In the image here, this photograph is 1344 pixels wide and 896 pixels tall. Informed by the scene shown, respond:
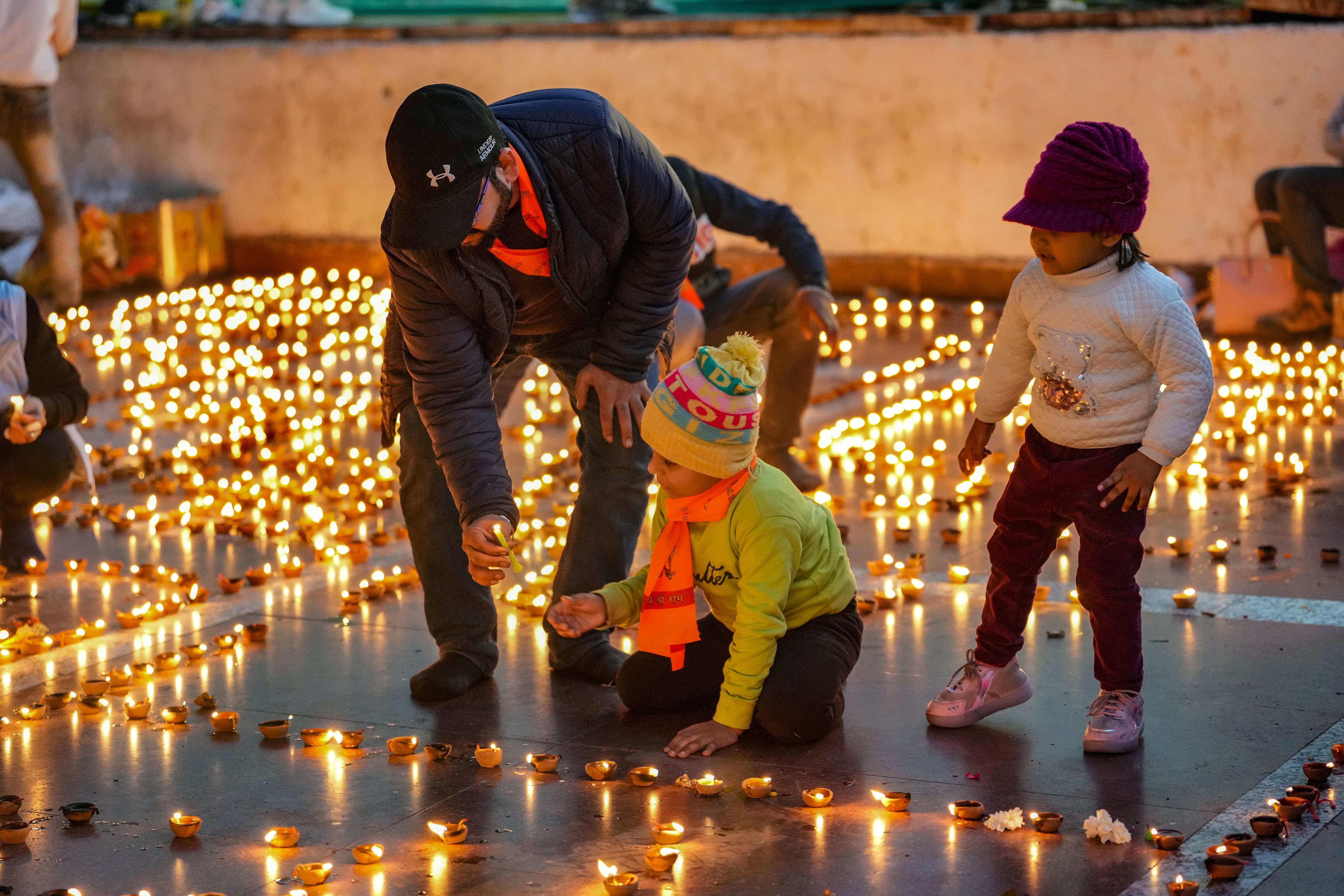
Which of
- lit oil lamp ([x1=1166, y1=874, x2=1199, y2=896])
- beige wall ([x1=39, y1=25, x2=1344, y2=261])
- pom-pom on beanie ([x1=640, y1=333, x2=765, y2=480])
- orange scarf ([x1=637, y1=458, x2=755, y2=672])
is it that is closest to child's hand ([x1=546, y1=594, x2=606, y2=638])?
orange scarf ([x1=637, y1=458, x2=755, y2=672])

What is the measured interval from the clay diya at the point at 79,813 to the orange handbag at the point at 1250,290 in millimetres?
6736

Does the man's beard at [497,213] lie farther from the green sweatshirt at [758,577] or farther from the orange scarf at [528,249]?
the green sweatshirt at [758,577]

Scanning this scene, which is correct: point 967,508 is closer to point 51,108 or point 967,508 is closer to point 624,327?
point 624,327

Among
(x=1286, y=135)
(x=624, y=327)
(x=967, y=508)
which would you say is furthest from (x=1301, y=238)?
(x=624, y=327)

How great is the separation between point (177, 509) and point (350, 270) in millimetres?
5816

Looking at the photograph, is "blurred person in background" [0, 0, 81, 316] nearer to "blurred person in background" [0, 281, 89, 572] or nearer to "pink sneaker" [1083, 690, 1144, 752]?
"blurred person in background" [0, 281, 89, 572]

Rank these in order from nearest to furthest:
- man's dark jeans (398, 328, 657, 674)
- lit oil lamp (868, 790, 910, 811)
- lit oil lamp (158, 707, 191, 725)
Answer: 1. lit oil lamp (868, 790, 910, 811)
2. lit oil lamp (158, 707, 191, 725)
3. man's dark jeans (398, 328, 657, 674)

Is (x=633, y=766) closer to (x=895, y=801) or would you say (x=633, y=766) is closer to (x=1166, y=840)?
(x=895, y=801)

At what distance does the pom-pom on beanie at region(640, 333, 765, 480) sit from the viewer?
3400 mm

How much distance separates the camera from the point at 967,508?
562 cm

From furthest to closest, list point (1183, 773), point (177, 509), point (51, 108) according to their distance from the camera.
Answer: point (51, 108), point (177, 509), point (1183, 773)

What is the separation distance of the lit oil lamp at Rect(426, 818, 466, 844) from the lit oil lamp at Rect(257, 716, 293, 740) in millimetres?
715

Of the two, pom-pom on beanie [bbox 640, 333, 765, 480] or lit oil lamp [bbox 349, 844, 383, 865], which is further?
pom-pom on beanie [bbox 640, 333, 765, 480]

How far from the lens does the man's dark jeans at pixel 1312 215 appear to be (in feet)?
26.9
